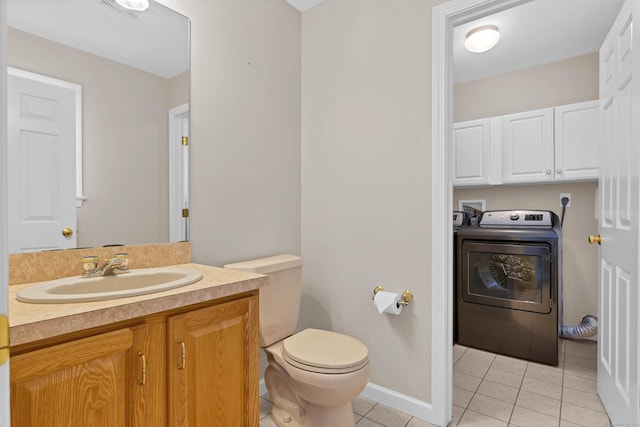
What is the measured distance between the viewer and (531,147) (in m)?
2.75

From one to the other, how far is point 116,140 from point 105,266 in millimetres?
Answer: 540

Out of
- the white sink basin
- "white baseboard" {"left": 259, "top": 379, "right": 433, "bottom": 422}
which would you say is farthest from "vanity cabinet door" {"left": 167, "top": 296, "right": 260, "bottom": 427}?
"white baseboard" {"left": 259, "top": 379, "right": 433, "bottom": 422}

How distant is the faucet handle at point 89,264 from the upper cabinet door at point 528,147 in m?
3.01

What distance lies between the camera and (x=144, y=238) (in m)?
1.48

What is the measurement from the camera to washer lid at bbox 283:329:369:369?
1435mm

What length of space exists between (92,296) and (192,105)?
1.05m

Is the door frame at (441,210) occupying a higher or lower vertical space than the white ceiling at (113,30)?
lower

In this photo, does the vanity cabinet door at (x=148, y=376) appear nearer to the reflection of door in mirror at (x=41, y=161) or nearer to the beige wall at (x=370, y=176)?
the reflection of door in mirror at (x=41, y=161)

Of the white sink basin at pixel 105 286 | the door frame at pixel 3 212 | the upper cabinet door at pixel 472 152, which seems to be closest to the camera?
the door frame at pixel 3 212

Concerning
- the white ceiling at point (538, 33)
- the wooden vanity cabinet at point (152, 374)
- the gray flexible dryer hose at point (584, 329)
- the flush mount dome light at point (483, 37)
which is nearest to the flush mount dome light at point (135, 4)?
the white ceiling at point (538, 33)

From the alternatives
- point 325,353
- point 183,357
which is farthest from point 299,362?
point 183,357

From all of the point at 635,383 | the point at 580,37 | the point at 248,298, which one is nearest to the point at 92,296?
the point at 248,298

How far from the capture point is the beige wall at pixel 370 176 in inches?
70.1

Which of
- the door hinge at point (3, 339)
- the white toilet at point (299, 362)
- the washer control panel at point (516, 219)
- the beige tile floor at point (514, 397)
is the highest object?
the washer control panel at point (516, 219)
